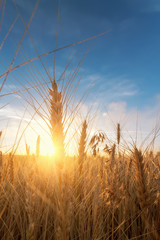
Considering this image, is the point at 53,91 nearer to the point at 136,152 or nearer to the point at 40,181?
the point at 136,152

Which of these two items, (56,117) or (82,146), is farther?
(82,146)

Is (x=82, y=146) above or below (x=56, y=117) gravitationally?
below

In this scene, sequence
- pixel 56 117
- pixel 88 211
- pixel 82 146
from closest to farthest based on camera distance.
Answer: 1. pixel 56 117
2. pixel 88 211
3. pixel 82 146

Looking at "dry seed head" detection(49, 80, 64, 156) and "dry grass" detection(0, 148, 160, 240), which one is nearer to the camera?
"dry grass" detection(0, 148, 160, 240)

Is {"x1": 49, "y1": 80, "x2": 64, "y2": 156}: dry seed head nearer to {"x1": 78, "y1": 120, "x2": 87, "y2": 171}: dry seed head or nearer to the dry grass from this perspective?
the dry grass

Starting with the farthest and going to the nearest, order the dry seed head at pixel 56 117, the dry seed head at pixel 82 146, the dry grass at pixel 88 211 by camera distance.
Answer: the dry seed head at pixel 82 146 → the dry seed head at pixel 56 117 → the dry grass at pixel 88 211

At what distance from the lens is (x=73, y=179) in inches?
85.3

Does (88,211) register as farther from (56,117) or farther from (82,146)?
(56,117)

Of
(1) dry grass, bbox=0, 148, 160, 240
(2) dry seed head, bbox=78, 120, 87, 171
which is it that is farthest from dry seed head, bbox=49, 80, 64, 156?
(2) dry seed head, bbox=78, 120, 87, 171

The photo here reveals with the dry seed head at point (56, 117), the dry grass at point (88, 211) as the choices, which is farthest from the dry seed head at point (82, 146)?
the dry seed head at point (56, 117)

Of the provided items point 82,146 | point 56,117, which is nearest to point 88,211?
point 82,146

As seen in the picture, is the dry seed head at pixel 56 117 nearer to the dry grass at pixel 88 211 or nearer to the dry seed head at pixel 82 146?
the dry grass at pixel 88 211

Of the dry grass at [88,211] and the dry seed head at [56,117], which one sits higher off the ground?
the dry seed head at [56,117]

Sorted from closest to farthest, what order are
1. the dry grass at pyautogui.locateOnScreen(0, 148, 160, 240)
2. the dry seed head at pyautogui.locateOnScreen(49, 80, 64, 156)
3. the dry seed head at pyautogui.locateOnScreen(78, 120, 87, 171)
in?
the dry grass at pyautogui.locateOnScreen(0, 148, 160, 240), the dry seed head at pyautogui.locateOnScreen(49, 80, 64, 156), the dry seed head at pyautogui.locateOnScreen(78, 120, 87, 171)
